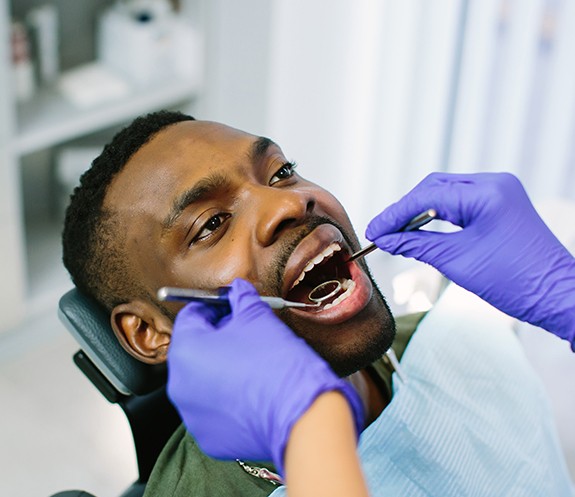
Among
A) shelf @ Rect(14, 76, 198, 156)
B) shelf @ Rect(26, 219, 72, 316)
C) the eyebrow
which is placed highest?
the eyebrow

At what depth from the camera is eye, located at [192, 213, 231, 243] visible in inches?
57.6

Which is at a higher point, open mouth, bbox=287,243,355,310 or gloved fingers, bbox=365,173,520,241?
gloved fingers, bbox=365,173,520,241

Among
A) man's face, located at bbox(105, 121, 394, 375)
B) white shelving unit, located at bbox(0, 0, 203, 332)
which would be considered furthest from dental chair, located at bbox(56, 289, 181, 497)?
white shelving unit, located at bbox(0, 0, 203, 332)

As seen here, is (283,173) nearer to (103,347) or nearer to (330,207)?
(330,207)

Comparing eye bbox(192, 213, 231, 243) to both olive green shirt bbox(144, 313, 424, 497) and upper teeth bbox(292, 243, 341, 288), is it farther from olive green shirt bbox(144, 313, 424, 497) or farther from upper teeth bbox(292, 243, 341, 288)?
olive green shirt bbox(144, 313, 424, 497)

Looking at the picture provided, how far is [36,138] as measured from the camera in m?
2.71

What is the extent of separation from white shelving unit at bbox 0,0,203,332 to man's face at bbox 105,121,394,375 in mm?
1197

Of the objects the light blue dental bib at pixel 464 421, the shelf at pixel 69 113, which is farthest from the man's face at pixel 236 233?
the shelf at pixel 69 113

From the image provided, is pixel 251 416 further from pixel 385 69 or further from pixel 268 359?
pixel 385 69

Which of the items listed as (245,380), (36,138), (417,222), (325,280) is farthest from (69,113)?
(245,380)

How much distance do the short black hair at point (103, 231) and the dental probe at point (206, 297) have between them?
181 mm

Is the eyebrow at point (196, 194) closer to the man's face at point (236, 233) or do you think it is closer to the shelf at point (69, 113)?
the man's face at point (236, 233)

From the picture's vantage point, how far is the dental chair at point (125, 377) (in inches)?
59.9

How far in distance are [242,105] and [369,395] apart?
Answer: 169 centimetres
